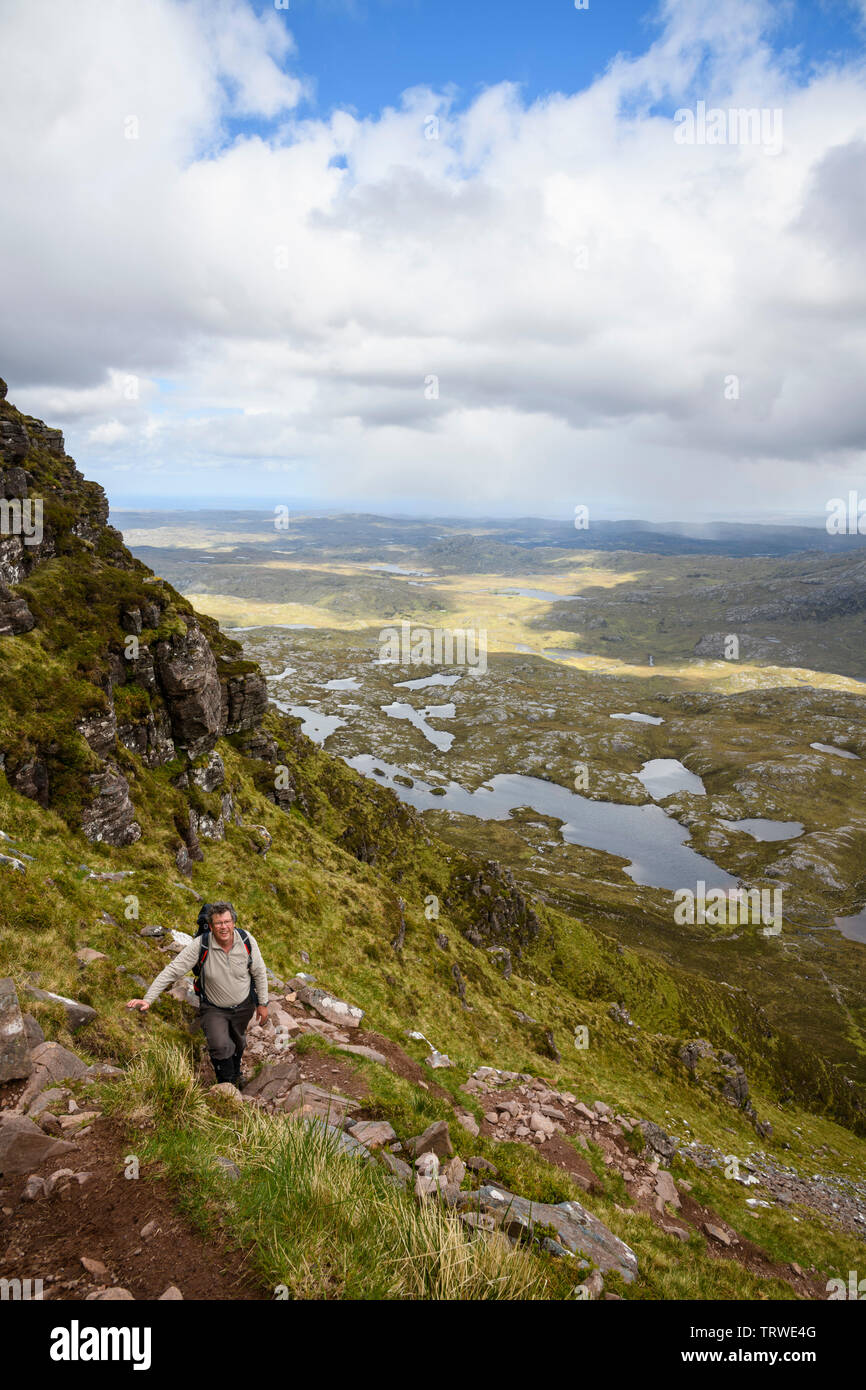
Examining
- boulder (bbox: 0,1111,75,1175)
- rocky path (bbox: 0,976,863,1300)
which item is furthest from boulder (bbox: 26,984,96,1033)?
boulder (bbox: 0,1111,75,1175)

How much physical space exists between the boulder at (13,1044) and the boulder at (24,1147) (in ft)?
5.41

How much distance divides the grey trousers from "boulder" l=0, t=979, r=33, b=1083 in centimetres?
305

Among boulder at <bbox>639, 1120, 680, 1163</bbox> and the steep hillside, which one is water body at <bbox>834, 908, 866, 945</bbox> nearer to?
the steep hillside

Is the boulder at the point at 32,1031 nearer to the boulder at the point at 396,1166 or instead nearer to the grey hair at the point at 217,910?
the grey hair at the point at 217,910

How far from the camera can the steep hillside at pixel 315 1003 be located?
9.23m

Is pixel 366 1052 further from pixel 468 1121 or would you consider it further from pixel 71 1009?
pixel 71 1009

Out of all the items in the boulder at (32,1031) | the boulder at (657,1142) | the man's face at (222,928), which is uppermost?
the man's face at (222,928)

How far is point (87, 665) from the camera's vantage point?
115 feet

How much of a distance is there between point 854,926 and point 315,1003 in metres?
178

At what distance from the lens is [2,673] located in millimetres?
29562

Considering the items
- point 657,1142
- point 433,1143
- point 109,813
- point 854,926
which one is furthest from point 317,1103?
point 854,926

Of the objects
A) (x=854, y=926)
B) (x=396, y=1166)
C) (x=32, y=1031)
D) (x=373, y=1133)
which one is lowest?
(x=854, y=926)

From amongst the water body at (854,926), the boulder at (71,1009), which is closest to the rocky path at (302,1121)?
the boulder at (71,1009)
